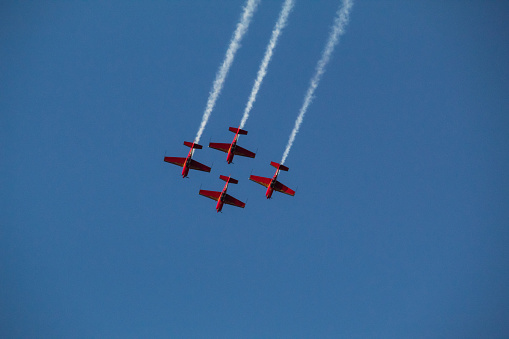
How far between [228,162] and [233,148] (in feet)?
4.96

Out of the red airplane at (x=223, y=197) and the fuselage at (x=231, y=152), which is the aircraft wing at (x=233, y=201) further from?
the fuselage at (x=231, y=152)

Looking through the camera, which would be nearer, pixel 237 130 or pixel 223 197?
pixel 237 130

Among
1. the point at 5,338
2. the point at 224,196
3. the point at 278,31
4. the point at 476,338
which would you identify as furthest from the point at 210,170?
the point at 5,338

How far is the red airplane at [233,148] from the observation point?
2778 inches

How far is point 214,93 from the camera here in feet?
223

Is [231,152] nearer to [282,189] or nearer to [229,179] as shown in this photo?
[229,179]

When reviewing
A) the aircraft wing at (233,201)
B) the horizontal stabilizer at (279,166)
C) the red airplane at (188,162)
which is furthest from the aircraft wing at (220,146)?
the horizontal stabilizer at (279,166)

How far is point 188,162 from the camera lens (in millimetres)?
71625

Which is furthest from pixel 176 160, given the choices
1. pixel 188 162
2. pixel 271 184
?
pixel 271 184

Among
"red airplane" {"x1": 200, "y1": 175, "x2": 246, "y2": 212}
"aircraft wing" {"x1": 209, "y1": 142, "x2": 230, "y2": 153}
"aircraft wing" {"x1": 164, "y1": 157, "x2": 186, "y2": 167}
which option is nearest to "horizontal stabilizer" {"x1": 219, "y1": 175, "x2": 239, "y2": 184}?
"red airplane" {"x1": 200, "y1": 175, "x2": 246, "y2": 212}

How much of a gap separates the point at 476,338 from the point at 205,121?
93.9 metres

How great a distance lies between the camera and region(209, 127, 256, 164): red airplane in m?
70.6

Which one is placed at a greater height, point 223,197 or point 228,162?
point 228,162

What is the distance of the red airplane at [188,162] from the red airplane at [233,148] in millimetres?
2393
